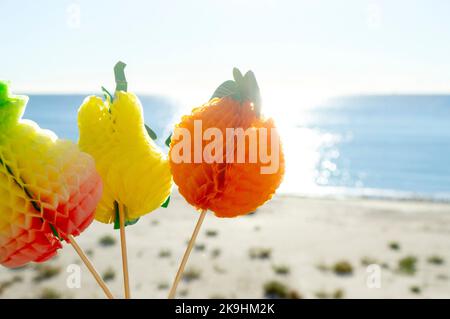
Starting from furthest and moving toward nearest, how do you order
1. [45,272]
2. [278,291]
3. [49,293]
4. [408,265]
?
1. [408,265]
2. [45,272]
3. [278,291]
4. [49,293]

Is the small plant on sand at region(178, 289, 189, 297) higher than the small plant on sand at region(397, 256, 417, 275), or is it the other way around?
the small plant on sand at region(178, 289, 189, 297)

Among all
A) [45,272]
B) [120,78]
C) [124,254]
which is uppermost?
[120,78]

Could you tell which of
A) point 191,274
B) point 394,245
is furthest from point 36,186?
point 394,245

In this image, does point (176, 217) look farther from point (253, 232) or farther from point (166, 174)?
point (166, 174)

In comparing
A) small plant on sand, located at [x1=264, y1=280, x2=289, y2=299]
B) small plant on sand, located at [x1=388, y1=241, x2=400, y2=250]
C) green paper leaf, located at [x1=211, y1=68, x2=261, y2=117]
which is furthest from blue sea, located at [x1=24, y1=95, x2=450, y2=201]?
small plant on sand, located at [x1=388, y1=241, x2=400, y2=250]

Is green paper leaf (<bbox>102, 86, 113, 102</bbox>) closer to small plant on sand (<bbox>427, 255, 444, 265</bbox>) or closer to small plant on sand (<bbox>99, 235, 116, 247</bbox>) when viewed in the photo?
small plant on sand (<bbox>99, 235, 116, 247</bbox>)

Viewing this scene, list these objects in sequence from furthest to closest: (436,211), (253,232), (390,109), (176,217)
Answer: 1. (390,109)
2. (436,211)
3. (176,217)
4. (253,232)

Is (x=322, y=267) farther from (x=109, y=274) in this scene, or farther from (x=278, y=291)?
(x=109, y=274)
